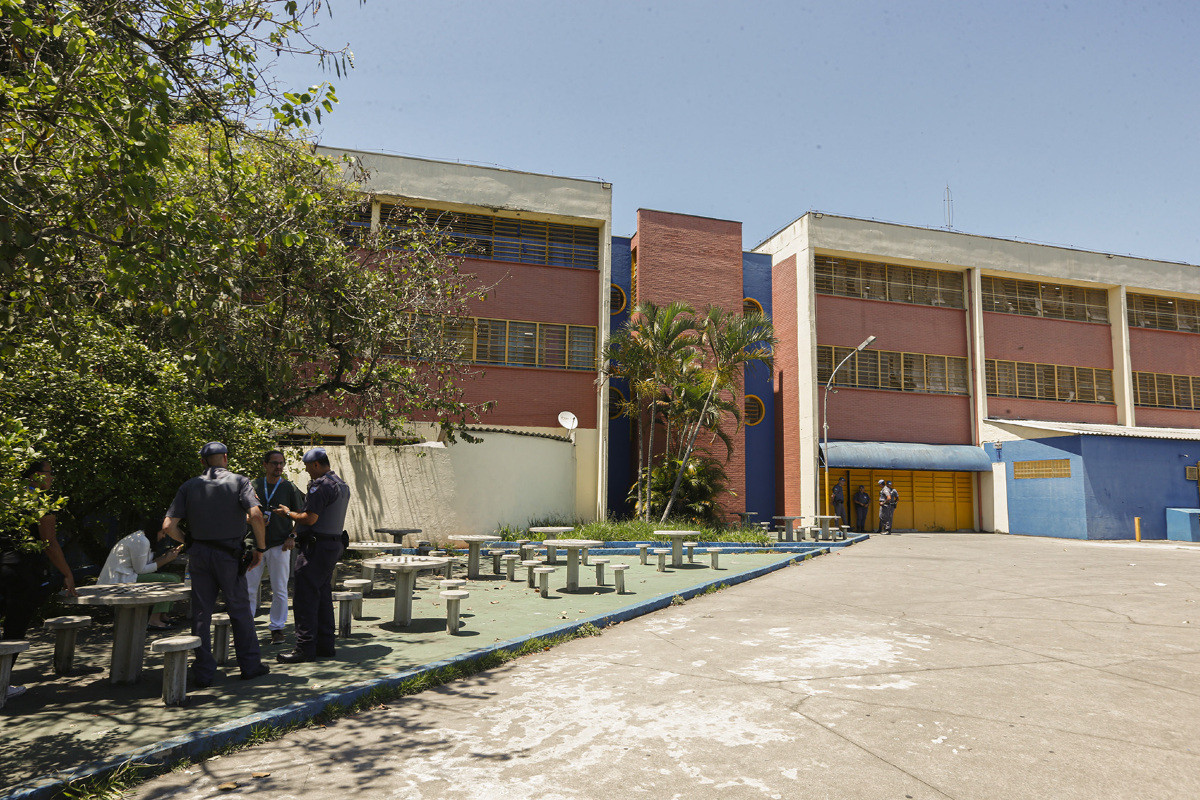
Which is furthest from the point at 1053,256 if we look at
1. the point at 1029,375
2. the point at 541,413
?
the point at 541,413

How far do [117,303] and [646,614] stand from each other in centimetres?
788

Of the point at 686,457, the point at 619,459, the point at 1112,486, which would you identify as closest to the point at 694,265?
the point at 619,459

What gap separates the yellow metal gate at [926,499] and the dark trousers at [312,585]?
1001 inches

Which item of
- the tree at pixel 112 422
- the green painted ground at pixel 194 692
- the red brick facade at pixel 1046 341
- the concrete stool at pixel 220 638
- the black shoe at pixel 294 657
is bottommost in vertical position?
the green painted ground at pixel 194 692

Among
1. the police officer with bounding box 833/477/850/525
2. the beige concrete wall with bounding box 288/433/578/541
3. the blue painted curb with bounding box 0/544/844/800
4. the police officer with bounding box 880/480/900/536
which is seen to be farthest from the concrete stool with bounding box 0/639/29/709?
the police officer with bounding box 833/477/850/525

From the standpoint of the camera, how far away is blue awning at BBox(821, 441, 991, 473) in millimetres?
26641

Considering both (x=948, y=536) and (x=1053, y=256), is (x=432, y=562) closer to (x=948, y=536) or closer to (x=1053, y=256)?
(x=948, y=536)

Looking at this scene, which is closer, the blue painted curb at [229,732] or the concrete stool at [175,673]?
the blue painted curb at [229,732]

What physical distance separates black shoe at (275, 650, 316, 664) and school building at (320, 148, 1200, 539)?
42.8ft

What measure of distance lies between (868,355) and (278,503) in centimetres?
2543

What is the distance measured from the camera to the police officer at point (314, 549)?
6383 mm

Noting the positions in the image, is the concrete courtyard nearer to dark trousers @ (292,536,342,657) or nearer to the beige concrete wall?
dark trousers @ (292,536,342,657)

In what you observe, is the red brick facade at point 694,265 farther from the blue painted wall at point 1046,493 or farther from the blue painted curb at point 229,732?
the blue painted curb at point 229,732

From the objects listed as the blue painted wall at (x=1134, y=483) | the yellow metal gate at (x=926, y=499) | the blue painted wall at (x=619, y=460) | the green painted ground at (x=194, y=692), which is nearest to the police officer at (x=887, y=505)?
the yellow metal gate at (x=926, y=499)
